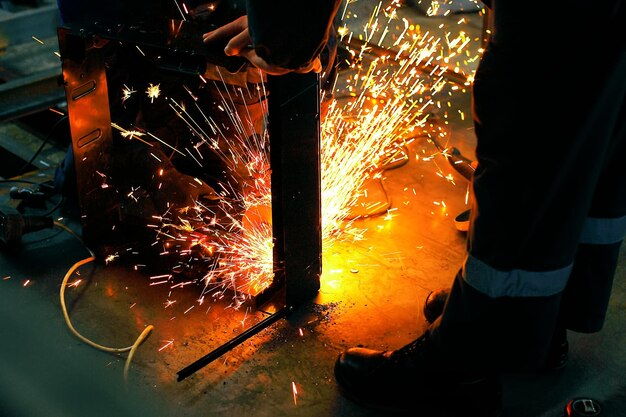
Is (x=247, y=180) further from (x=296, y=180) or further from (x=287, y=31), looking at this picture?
(x=287, y=31)

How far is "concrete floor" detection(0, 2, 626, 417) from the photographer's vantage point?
2.28m

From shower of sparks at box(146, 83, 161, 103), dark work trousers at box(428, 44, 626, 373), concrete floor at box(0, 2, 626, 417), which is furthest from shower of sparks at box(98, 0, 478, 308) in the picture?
dark work trousers at box(428, 44, 626, 373)

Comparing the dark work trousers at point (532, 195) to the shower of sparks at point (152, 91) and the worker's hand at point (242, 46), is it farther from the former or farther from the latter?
the shower of sparks at point (152, 91)

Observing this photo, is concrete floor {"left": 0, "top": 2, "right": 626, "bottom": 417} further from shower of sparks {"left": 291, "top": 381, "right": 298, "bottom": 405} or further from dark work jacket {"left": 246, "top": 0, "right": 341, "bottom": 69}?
dark work jacket {"left": 246, "top": 0, "right": 341, "bottom": 69}

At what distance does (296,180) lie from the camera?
93.7 inches

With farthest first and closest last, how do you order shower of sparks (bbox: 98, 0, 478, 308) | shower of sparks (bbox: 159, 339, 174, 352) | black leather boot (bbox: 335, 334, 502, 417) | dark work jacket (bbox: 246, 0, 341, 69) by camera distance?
shower of sparks (bbox: 98, 0, 478, 308) < shower of sparks (bbox: 159, 339, 174, 352) < black leather boot (bbox: 335, 334, 502, 417) < dark work jacket (bbox: 246, 0, 341, 69)

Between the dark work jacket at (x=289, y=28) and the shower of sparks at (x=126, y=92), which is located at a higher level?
the dark work jacket at (x=289, y=28)

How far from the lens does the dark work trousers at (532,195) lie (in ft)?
5.57

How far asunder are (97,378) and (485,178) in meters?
1.41

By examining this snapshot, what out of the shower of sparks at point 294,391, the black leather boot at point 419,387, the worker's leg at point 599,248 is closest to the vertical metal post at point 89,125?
the shower of sparks at point 294,391

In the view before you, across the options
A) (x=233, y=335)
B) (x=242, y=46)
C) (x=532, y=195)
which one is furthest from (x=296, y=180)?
(x=532, y=195)

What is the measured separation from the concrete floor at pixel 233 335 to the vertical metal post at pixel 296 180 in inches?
7.0

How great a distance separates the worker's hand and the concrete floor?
961 mm

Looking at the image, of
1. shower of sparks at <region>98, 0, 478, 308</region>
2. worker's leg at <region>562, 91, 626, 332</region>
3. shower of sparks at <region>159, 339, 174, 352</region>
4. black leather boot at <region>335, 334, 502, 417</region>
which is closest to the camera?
worker's leg at <region>562, 91, 626, 332</region>
